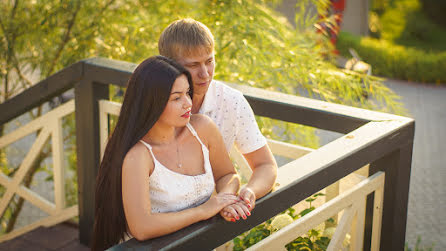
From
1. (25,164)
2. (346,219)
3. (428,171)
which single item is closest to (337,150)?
(346,219)

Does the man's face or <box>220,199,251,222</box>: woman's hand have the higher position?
the man's face

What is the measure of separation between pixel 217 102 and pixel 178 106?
0.40 m

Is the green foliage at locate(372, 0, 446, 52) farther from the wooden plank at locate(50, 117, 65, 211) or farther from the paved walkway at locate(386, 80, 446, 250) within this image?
the wooden plank at locate(50, 117, 65, 211)

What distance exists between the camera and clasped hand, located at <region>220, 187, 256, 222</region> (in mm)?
1500

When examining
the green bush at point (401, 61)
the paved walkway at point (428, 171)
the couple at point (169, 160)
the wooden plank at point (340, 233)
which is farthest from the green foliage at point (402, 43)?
the couple at point (169, 160)

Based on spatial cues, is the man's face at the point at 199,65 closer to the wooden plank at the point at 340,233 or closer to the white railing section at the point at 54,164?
the wooden plank at the point at 340,233

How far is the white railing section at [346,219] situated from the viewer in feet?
5.67

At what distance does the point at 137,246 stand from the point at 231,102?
0.85 m

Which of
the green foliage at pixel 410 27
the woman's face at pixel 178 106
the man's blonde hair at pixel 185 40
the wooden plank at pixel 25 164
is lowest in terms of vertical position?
the green foliage at pixel 410 27

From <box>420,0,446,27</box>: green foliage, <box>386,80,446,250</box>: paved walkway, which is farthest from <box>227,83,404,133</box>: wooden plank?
<box>420,0,446,27</box>: green foliage

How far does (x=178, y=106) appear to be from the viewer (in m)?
1.71

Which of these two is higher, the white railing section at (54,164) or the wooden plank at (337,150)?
the wooden plank at (337,150)

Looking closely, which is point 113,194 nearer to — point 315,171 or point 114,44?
point 315,171

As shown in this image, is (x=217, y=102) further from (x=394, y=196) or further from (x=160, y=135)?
(x=394, y=196)
